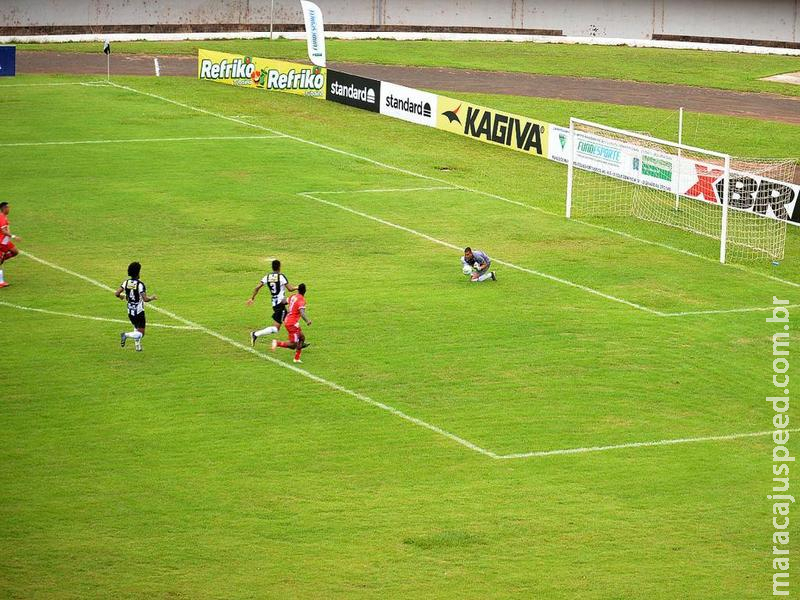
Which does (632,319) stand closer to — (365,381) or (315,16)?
(365,381)

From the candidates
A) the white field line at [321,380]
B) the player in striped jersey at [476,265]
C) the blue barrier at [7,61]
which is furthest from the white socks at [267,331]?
the blue barrier at [7,61]

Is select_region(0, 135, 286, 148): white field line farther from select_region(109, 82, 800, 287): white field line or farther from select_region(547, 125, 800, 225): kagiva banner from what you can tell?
select_region(547, 125, 800, 225): kagiva banner

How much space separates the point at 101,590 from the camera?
1788 cm

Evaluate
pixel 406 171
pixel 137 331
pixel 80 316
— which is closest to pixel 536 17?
pixel 406 171

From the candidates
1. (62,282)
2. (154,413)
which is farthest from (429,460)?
(62,282)

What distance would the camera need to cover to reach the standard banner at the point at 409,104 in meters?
58.0

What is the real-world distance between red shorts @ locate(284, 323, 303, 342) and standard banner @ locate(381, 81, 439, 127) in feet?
103

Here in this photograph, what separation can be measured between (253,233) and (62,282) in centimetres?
726

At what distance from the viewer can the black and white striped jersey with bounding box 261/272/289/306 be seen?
93.5ft

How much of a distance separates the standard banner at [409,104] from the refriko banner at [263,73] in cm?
444

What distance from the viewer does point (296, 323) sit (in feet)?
90.4

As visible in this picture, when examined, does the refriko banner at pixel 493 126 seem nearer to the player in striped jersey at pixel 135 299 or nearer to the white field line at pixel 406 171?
the white field line at pixel 406 171

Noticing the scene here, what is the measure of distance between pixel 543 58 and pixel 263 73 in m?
21.5

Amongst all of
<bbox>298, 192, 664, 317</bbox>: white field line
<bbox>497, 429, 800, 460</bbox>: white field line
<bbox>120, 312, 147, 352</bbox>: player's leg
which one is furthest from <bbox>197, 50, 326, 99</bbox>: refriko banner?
<bbox>497, 429, 800, 460</bbox>: white field line
